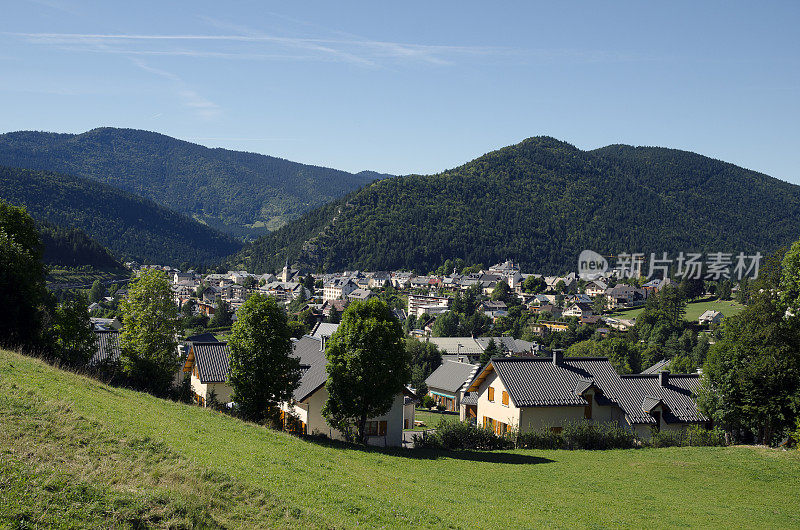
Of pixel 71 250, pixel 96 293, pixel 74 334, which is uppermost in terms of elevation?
pixel 71 250

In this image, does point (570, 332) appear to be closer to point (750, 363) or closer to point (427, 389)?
point (427, 389)

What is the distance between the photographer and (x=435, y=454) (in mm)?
24688

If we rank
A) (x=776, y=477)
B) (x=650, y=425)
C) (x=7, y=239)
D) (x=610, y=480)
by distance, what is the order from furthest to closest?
1. (x=650, y=425)
2. (x=7, y=239)
3. (x=776, y=477)
4. (x=610, y=480)

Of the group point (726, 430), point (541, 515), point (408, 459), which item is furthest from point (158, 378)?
point (726, 430)

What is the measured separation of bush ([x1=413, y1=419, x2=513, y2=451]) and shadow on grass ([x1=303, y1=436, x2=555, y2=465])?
0.96 meters

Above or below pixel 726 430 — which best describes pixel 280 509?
above

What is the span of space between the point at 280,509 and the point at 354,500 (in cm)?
260

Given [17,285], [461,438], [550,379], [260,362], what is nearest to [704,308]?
[550,379]

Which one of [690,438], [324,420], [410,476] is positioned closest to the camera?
[410,476]

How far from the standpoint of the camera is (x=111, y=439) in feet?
41.1

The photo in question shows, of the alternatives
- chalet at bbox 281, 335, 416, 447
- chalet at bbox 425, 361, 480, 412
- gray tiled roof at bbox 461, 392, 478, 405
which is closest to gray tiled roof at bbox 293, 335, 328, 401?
chalet at bbox 281, 335, 416, 447

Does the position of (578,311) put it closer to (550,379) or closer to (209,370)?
(550,379)

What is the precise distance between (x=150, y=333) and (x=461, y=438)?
1593 centimetres

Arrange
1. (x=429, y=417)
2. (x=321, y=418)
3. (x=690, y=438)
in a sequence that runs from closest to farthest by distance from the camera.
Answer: (x=321, y=418)
(x=690, y=438)
(x=429, y=417)
